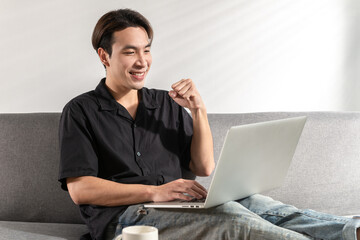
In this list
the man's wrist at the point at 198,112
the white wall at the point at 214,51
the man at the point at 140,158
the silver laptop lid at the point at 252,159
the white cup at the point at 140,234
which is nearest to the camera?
the white cup at the point at 140,234

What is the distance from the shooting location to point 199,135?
1.92 meters

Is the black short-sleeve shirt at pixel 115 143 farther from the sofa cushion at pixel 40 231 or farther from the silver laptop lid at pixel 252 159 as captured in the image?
the silver laptop lid at pixel 252 159

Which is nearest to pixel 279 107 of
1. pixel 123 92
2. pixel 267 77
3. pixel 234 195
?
pixel 267 77

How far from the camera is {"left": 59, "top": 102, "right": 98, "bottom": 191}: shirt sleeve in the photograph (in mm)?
1655

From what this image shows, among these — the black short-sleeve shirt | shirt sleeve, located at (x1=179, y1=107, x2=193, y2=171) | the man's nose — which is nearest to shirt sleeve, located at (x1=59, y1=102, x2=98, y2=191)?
the black short-sleeve shirt

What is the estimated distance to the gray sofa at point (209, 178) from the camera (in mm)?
2031

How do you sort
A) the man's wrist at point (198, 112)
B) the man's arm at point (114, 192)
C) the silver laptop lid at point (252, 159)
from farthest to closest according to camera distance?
the man's wrist at point (198, 112) → the man's arm at point (114, 192) → the silver laptop lid at point (252, 159)

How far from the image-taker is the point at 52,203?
2027mm

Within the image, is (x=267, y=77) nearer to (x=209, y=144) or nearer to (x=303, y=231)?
(x=209, y=144)

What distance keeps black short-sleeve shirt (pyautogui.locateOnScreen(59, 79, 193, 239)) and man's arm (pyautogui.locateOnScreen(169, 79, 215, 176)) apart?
7 cm

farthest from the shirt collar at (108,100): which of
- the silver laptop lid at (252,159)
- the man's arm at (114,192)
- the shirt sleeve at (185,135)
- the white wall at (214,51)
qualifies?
the white wall at (214,51)

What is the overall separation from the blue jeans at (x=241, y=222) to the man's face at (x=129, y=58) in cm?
52

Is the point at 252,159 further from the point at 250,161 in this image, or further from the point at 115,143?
the point at 115,143

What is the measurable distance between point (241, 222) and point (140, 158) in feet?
1.86
